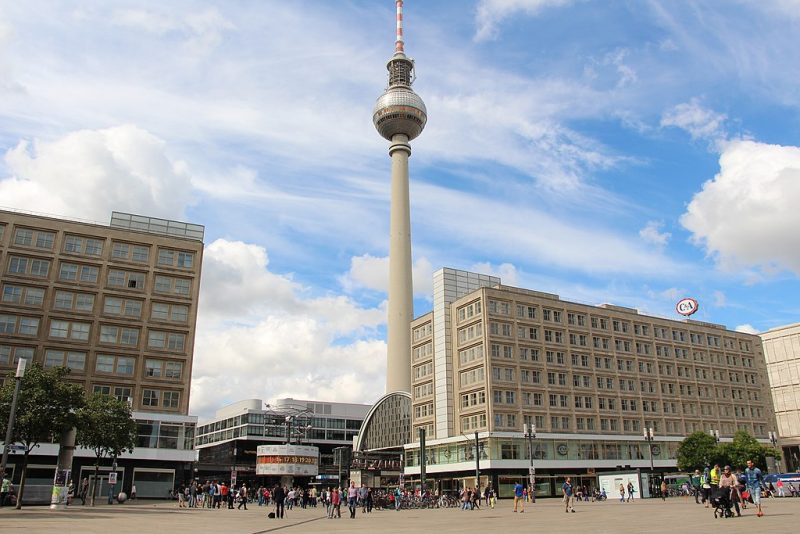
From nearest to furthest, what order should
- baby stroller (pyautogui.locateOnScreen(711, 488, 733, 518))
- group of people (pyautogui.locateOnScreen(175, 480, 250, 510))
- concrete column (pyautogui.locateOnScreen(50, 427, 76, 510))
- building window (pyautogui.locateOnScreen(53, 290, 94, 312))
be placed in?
baby stroller (pyautogui.locateOnScreen(711, 488, 733, 518))
concrete column (pyautogui.locateOnScreen(50, 427, 76, 510))
group of people (pyautogui.locateOnScreen(175, 480, 250, 510))
building window (pyautogui.locateOnScreen(53, 290, 94, 312))

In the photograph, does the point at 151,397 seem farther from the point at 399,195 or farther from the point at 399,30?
the point at 399,30

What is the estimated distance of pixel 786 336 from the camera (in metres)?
113

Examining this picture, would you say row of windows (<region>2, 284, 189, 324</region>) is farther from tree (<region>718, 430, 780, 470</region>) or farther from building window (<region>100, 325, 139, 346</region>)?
tree (<region>718, 430, 780, 470</region>)

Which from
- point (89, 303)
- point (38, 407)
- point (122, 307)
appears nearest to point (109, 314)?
point (122, 307)

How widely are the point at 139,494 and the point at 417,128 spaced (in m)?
86.3

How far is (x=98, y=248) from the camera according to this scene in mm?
70062

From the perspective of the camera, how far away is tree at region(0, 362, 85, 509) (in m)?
39.3

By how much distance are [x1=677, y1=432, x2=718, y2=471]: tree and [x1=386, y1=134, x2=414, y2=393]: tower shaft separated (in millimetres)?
44612

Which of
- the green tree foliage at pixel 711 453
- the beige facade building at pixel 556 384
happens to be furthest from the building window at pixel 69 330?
the green tree foliage at pixel 711 453

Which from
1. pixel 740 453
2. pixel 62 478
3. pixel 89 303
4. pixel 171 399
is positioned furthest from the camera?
pixel 740 453

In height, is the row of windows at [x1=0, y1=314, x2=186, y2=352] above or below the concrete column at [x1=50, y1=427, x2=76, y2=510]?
above


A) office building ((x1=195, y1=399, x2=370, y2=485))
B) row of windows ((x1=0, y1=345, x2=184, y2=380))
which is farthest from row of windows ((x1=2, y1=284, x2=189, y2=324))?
office building ((x1=195, y1=399, x2=370, y2=485))

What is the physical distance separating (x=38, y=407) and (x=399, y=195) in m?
87.5

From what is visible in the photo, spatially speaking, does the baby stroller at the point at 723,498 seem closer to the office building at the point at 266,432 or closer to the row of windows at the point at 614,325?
the row of windows at the point at 614,325
